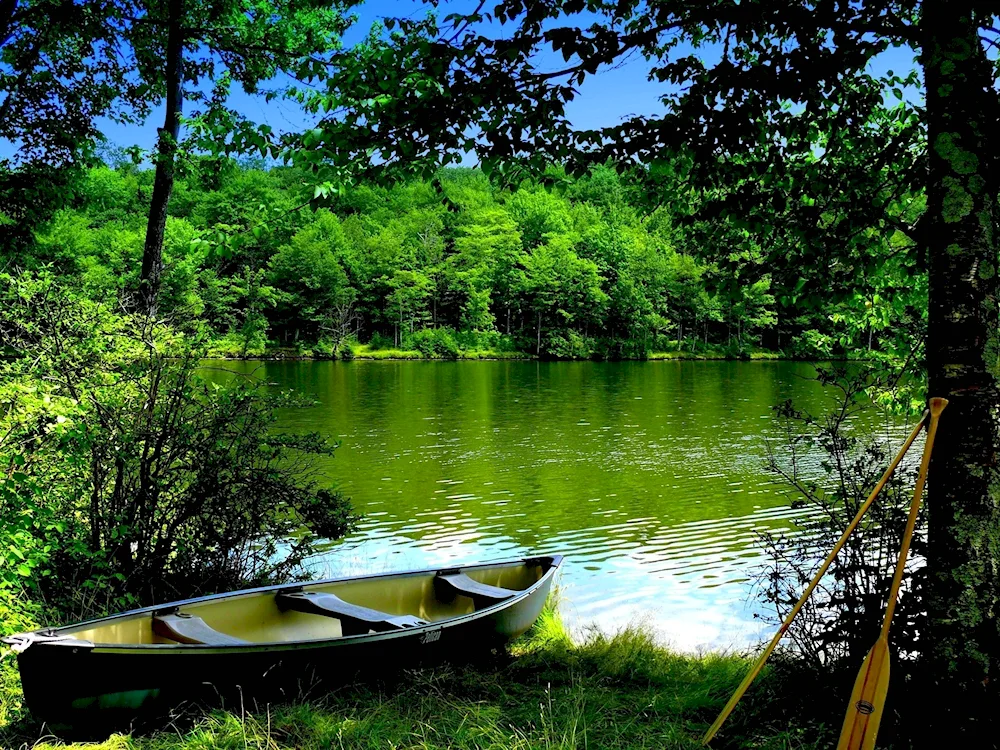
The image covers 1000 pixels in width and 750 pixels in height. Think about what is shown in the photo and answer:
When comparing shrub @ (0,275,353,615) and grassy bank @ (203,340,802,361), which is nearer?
shrub @ (0,275,353,615)

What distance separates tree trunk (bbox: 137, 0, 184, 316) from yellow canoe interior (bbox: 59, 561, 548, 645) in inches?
164

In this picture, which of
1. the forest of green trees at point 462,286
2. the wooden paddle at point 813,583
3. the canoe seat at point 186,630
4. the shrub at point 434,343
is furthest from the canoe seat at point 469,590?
the shrub at point 434,343

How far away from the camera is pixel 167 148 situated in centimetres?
926

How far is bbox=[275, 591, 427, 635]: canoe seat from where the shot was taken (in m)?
5.63

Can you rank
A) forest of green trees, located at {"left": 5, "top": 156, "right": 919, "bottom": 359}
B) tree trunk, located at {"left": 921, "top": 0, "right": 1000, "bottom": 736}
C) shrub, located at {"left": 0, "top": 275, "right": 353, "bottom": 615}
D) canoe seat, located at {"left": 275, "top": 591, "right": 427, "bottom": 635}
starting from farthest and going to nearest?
forest of green trees, located at {"left": 5, "top": 156, "right": 919, "bottom": 359} < shrub, located at {"left": 0, "top": 275, "right": 353, "bottom": 615} < canoe seat, located at {"left": 275, "top": 591, "right": 427, "bottom": 635} < tree trunk, located at {"left": 921, "top": 0, "right": 1000, "bottom": 736}

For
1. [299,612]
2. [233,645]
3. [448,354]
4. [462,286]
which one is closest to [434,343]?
[448,354]

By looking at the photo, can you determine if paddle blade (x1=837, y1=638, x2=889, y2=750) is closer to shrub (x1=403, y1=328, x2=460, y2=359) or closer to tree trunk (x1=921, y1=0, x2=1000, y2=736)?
tree trunk (x1=921, y1=0, x2=1000, y2=736)

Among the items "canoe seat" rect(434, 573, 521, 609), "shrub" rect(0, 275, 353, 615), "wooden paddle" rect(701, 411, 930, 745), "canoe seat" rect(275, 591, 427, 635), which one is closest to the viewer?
"wooden paddle" rect(701, 411, 930, 745)

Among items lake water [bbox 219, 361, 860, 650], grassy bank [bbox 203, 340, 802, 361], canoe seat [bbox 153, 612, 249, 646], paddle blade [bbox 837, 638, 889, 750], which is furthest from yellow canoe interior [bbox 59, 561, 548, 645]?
grassy bank [bbox 203, 340, 802, 361]

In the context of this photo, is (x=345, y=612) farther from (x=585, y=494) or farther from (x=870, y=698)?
(x=585, y=494)

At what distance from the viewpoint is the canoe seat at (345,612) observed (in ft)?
18.5

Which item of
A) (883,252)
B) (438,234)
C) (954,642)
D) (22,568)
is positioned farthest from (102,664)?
(438,234)

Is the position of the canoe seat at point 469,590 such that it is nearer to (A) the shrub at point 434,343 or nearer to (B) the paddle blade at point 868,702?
(B) the paddle blade at point 868,702

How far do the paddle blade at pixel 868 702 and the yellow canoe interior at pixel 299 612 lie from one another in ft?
10.1
